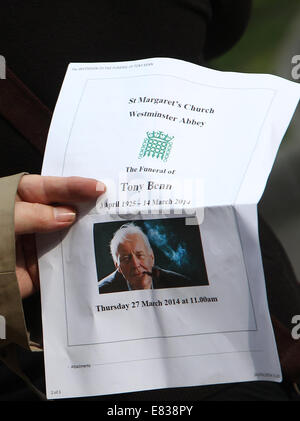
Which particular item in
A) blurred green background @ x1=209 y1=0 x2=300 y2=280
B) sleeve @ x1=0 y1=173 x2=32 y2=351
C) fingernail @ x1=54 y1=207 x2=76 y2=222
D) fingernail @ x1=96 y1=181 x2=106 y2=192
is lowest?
sleeve @ x1=0 y1=173 x2=32 y2=351

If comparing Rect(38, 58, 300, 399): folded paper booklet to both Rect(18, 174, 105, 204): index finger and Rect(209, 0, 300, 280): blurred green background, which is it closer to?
Rect(18, 174, 105, 204): index finger

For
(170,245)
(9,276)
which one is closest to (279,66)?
(170,245)

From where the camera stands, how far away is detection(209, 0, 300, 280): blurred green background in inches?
103

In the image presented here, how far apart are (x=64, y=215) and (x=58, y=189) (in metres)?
0.04

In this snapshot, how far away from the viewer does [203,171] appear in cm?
87

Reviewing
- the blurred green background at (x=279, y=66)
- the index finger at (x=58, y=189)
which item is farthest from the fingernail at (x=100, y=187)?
the blurred green background at (x=279, y=66)

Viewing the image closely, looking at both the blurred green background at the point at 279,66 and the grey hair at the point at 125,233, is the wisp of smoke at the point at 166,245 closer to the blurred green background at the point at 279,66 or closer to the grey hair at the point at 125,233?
the grey hair at the point at 125,233

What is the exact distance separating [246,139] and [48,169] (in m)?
0.30

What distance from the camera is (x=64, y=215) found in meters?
0.85

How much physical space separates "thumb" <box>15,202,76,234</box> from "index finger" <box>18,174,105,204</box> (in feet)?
0.05

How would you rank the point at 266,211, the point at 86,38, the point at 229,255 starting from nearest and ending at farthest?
the point at 229,255, the point at 86,38, the point at 266,211

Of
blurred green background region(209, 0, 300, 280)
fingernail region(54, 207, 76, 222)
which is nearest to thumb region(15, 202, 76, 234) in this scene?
fingernail region(54, 207, 76, 222)
